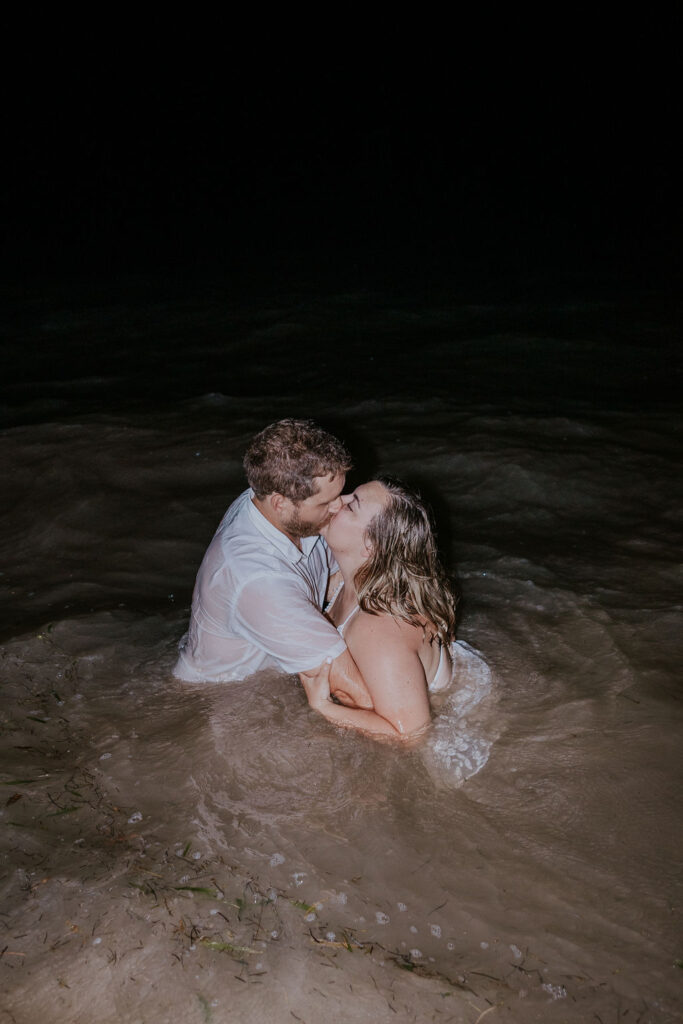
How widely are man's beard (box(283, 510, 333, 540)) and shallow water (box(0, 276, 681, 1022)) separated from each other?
2.81 ft

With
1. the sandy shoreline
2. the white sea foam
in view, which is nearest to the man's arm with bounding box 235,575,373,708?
the white sea foam

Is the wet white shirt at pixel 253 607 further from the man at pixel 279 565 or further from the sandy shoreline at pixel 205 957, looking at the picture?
the sandy shoreline at pixel 205 957

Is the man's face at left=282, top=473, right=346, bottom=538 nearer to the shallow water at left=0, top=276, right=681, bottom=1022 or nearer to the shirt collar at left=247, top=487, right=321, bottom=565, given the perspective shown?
the shirt collar at left=247, top=487, right=321, bottom=565

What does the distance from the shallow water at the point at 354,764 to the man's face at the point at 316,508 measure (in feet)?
2.97

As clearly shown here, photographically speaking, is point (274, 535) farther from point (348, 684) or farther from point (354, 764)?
point (354, 764)

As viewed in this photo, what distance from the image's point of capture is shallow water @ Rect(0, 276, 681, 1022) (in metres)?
2.57

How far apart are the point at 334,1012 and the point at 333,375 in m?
6.93

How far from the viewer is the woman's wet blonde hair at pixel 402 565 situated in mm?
3455

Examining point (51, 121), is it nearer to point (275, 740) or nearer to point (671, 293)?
point (671, 293)

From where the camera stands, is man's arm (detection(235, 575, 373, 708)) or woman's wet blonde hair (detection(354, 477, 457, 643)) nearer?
man's arm (detection(235, 575, 373, 708))

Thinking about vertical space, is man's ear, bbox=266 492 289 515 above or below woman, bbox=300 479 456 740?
above

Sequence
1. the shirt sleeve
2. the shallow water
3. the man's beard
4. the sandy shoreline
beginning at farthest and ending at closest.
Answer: the man's beard → the shirt sleeve → the shallow water → the sandy shoreline

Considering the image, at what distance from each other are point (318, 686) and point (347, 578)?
544 mm

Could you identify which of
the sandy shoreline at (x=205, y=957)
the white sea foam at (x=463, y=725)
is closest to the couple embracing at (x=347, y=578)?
the white sea foam at (x=463, y=725)
